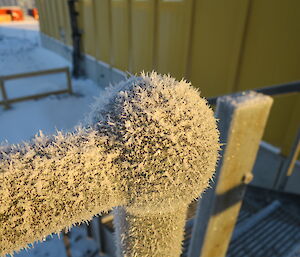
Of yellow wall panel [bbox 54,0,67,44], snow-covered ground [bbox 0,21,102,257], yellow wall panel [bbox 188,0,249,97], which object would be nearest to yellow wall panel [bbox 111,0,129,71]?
snow-covered ground [bbox 0,21,102,257]

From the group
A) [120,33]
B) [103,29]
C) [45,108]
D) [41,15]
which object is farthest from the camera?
[41,15]

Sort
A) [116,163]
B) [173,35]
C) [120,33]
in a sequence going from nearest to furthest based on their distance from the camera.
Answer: [116,163], [173,35], [120,33]

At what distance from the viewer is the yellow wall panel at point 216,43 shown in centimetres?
340

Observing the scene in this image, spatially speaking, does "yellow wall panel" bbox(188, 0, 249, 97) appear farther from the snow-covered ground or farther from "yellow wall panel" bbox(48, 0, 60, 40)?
"yellow wall panel" bbox(48, 0, 60, 40)

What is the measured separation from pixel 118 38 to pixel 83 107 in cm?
204

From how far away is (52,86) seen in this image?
785 centimetres

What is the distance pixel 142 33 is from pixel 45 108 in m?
3.21

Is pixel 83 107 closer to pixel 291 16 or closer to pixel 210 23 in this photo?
pixel 210 23

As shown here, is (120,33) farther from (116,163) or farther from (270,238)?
(116,163)

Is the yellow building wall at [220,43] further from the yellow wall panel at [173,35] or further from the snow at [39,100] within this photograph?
the snow at [39,100]

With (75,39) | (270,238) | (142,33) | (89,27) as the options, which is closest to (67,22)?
(75,39)

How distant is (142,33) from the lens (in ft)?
17.7

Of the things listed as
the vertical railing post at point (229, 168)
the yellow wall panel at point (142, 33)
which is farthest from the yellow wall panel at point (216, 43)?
the vertical railing post at point (229, 168)

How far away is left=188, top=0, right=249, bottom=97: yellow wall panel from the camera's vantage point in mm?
3402
